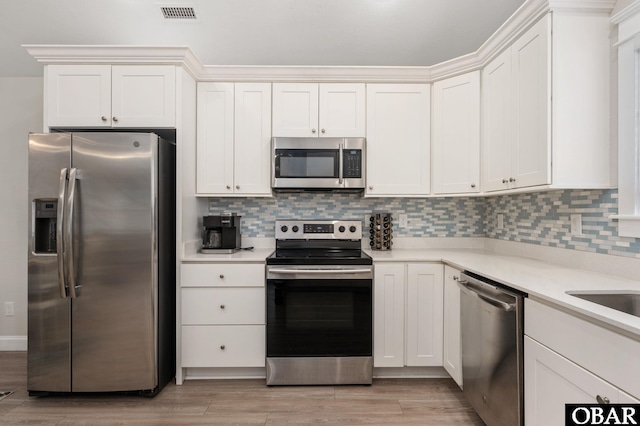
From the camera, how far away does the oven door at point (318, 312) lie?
244 cm

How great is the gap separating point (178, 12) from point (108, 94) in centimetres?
80

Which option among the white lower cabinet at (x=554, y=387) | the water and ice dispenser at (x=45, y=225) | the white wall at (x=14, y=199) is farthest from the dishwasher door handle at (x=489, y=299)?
the white wall at (x=14, y=199)

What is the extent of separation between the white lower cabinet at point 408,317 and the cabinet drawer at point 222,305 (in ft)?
2.80

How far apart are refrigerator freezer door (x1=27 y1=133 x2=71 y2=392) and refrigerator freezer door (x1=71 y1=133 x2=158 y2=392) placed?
7cm

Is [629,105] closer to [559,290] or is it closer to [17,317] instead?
[559,290]

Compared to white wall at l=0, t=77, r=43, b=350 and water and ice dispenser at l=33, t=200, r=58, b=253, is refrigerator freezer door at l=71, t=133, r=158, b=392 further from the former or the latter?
white wall at l=0, t=77, r=43, b=350

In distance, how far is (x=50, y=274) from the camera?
2.22 metres

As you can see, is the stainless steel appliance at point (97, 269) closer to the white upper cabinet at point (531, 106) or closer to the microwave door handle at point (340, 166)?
the microwave door handle at point (340, 166)

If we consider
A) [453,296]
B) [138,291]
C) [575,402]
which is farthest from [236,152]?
[575,402]

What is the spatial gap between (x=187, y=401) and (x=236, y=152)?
1782mm

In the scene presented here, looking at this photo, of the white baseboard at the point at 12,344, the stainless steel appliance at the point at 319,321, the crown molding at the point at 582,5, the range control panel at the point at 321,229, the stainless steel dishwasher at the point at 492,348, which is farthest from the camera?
the white baseboard at the point at 12,344

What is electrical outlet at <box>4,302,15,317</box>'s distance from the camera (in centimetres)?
308

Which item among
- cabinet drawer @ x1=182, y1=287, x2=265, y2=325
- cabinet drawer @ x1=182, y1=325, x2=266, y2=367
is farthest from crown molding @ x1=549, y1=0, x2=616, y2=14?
cabinet drawer @ x1=182, y1=325, x2=266, y2=367

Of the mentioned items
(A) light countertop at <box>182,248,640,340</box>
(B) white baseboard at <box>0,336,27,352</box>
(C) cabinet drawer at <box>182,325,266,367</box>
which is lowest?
(B) white baseboard at <box>0,336,27,352</box>
